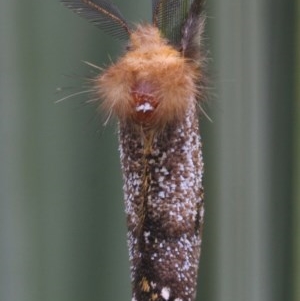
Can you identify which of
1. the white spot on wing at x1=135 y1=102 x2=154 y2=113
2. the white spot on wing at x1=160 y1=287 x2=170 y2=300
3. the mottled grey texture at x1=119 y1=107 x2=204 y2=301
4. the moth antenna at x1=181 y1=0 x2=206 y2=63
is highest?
the moth antenna at x1=181 y1=0 x2=206 y2=63

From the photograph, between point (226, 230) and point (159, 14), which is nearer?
point (159, 14)

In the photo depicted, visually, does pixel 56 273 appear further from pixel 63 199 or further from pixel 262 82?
pixel 262 82

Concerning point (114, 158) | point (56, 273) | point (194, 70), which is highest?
point (194, 70)

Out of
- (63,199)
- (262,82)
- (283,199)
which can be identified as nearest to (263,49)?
(262,82)

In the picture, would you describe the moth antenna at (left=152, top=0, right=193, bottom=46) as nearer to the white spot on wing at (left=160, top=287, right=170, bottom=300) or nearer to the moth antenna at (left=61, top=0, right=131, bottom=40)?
the moth antenna at (left=61, top=0, right=131, bottom=40)

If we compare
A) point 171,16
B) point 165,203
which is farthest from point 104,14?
point 165,203

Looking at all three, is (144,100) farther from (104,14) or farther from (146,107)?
(104,14)

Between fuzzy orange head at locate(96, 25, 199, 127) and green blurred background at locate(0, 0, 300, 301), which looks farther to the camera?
green blurred background at locate(0, 0, 300, 301)

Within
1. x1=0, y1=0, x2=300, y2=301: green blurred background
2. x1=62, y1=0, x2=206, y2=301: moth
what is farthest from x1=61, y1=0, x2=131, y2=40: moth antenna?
x1=0, y1=0, x2=300, y2=301: green blurred background
